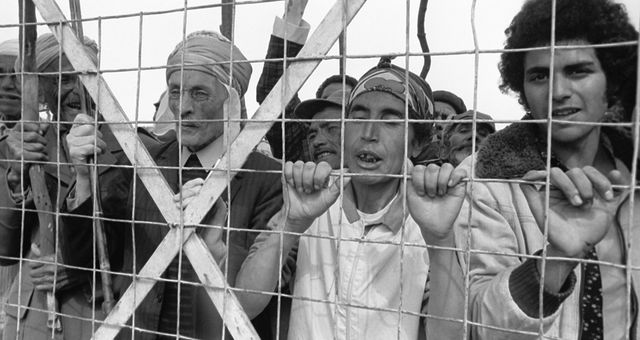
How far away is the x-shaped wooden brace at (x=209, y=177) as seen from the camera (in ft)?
3.92

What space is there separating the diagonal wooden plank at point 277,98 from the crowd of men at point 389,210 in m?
0.05

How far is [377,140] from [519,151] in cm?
33

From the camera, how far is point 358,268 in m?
1.31

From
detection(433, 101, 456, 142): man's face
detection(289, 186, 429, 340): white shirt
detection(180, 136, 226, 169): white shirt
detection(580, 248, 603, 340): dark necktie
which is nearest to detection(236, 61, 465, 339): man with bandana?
detection(289, 186, 429, 340): white shirt

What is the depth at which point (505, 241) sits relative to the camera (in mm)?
1141

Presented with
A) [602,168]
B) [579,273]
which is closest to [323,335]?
[579,273]

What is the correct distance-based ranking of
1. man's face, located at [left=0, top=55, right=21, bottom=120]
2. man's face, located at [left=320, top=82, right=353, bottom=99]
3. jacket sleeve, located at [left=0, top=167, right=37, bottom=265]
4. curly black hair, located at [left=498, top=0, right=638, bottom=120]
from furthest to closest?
man's face, located at [left=320, top=82, right=353, bottom=99] → man's face, located at [left=0, top=55, right=21, bottom=120] → jacket sleeve, located at [left=0, top=167, right=37, bottom=265] → curly black hair, located at [left=498, top=0, right=638, bottom=120]

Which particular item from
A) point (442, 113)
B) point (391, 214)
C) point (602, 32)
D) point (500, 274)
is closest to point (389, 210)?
point (391, 214)

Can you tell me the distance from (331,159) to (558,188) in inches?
52.4

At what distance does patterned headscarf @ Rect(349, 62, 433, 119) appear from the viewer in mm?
1410

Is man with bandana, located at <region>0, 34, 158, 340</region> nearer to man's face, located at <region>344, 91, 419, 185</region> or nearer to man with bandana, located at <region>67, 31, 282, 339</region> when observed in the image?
man with bandana, located at <region>67, 31, 282, 339</region>

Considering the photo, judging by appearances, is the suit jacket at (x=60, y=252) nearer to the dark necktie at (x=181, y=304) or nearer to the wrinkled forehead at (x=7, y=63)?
the dark necktie at (x=181, y=304)

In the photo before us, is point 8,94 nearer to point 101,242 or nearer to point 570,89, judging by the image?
point 101,242

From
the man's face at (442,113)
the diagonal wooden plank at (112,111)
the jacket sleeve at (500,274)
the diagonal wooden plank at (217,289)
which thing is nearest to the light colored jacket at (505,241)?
the jacket sleeve at (500,274)
